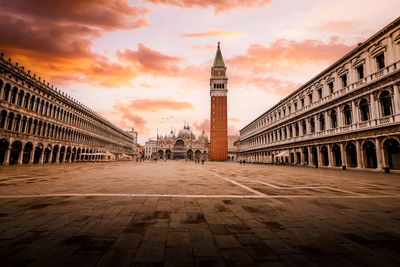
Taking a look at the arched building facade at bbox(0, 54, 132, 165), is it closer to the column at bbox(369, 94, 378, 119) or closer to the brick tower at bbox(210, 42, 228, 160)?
the brick tower at bbox(210, 42, 228, 160)

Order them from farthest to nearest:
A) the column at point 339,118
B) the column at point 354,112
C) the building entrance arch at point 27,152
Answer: the building entrance arch at point 27,152 < the column at point 339,118 < the column at point 354,112

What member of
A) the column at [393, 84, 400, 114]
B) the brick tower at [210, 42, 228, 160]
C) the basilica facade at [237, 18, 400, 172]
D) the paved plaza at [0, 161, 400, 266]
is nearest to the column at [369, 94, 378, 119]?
the basilica facade at [237, 18, 400, 172]

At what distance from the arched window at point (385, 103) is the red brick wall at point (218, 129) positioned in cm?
5501

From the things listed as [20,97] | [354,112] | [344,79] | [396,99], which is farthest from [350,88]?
[20,97]

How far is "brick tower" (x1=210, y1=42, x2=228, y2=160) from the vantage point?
7269cm

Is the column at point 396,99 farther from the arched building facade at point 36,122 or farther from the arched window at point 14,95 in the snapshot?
the arched window at point 14,95

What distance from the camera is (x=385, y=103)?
61.2ft

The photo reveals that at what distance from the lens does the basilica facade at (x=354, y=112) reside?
58.4ft

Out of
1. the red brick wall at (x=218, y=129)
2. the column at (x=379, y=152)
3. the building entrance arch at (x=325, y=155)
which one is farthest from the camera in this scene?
the red brick wall at (x=218, y=129)

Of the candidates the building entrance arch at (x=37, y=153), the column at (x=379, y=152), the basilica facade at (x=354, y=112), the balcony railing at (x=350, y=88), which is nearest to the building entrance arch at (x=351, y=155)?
the basilica facade at (x=354, y=112)

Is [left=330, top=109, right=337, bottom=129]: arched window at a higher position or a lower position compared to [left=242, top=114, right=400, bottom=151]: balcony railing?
higher

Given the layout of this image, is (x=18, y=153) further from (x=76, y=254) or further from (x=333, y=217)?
(x=333, y=217)

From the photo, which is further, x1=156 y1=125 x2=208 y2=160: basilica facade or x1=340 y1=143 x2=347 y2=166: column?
x1=156 y1=125 x2=208 y2=160: basilica facade

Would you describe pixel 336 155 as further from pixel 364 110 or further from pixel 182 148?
pixel 182 148
